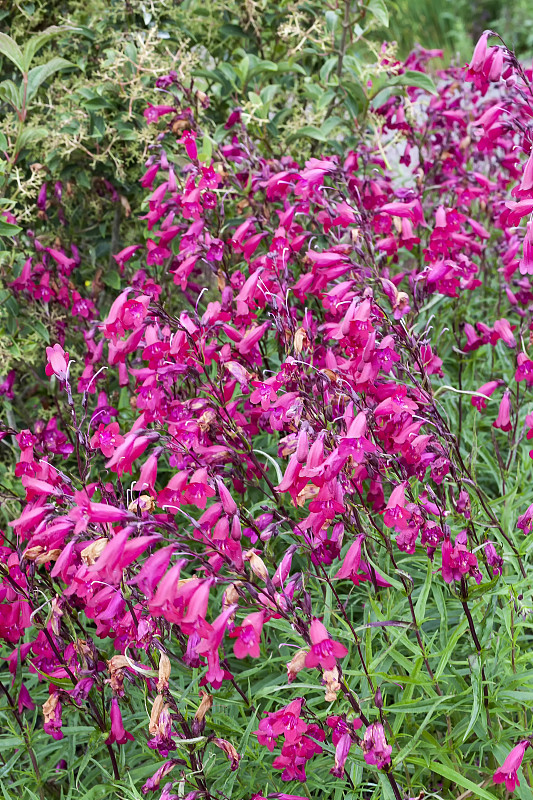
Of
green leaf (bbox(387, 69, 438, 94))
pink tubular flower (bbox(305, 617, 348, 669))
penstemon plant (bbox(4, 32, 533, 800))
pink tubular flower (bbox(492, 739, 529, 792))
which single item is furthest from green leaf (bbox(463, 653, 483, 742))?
green leaf (bbox(387, 69, 438, 94))

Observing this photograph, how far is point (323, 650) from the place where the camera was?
6.04 ft

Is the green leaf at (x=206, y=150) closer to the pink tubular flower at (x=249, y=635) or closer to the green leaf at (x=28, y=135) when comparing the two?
the green leaf at (x=28, y=135)

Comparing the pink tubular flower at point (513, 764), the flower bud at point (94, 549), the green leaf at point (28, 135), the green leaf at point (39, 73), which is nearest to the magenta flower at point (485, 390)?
the pink tubular flower at point (513, 764)

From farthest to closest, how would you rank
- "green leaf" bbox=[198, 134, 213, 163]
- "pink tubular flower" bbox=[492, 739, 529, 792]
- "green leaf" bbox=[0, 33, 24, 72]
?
"green leaf" bbox=[198, 134, 213, 163] → "green leaf" bbox=[0, 33, 24, 72] → "pink tubular flower" bbox=[492, 739, 529, 792]

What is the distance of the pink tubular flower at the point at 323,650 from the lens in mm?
1827

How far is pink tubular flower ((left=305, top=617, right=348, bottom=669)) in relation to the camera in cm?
183

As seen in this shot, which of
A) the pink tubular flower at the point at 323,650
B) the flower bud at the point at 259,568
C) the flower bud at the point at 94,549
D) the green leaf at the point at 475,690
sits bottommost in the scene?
the green leaf at the point at 475,690

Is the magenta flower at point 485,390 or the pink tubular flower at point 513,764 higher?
the magenta flower at point 485,390

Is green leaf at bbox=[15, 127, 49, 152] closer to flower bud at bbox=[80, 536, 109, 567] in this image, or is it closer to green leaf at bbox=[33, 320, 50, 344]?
green leaf at bbox=[33, 320, 50, 344]

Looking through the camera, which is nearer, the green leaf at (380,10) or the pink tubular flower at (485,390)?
the pink tubular flower at (485,390)

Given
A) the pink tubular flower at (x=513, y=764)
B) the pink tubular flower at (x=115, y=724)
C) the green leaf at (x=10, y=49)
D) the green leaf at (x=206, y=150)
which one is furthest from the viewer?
the green leaf at (x=206, y=150)

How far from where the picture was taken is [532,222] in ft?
7.10

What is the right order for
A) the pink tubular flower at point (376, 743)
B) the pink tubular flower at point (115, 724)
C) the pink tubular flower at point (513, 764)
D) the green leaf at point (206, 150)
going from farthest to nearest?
the green leaf at point (206, 150) → the pink tubular flower at point (115, 724) → the pink tubular flower at point (513, 764) → the pink tubular flower at point (376, 743)

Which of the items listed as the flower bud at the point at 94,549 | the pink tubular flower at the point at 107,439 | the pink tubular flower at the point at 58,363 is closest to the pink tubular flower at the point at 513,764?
the flower bud at the point at 94,549
